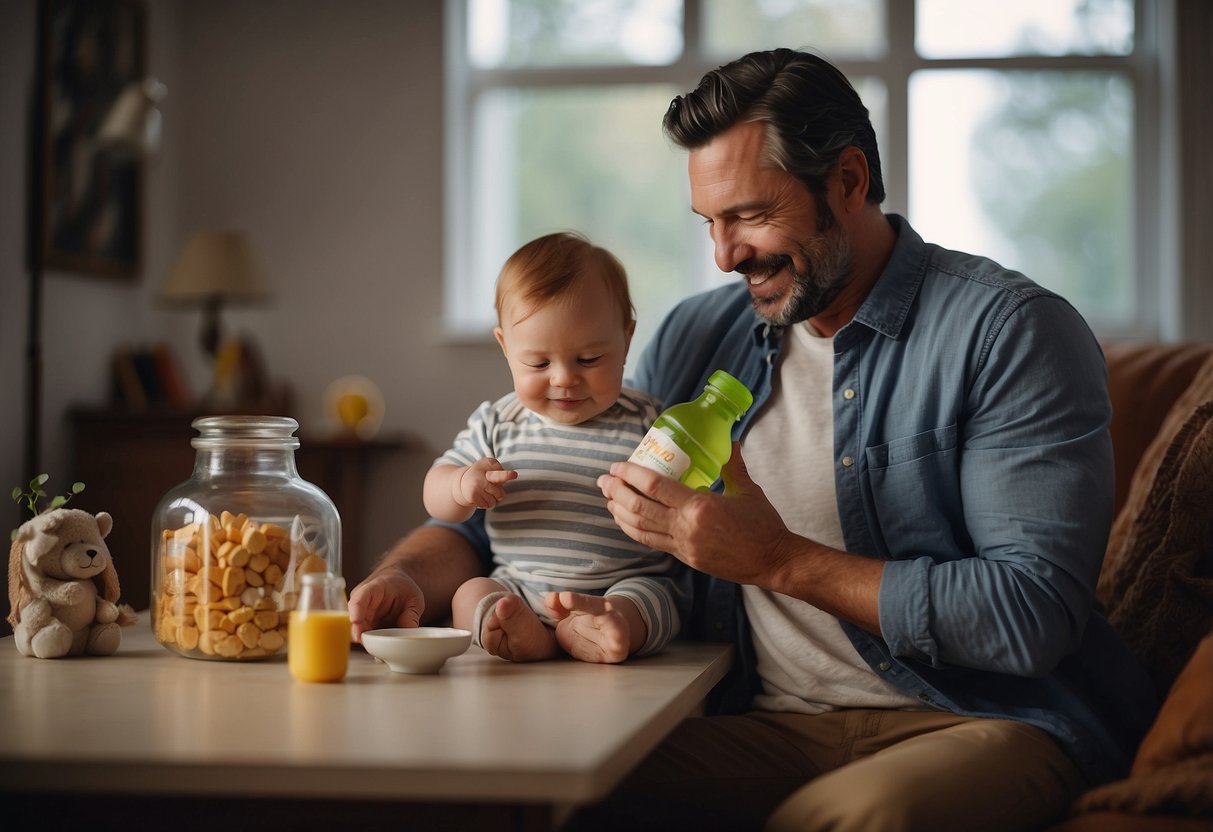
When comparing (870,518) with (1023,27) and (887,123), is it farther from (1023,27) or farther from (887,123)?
(1023,27)

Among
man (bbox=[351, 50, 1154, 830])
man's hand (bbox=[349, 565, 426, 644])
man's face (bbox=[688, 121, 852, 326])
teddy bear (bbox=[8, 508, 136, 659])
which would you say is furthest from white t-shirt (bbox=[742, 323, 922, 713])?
teddy bear (bbox=[8, 508, 136, 659])

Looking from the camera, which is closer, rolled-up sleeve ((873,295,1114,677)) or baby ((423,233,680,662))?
rolled-up sleeve ((873,295,1114,677))

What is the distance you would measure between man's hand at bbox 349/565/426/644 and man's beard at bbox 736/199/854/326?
2.07ft

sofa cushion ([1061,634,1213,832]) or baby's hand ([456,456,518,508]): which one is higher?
baby's hand ([456,456,518,508])

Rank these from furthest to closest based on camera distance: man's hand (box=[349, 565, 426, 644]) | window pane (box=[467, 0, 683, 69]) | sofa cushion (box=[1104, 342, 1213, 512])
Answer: window pane (box=[467, 0, 683, 69])
sofa cushion (box=[1104, 342, 1213, 512])
man's hand (box=[349, 565, 426, 644])

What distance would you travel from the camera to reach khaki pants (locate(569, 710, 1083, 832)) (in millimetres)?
1227

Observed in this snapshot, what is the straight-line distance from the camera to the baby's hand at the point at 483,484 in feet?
4.76

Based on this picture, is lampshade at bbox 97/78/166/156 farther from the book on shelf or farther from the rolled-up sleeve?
the rolled-up sleeve

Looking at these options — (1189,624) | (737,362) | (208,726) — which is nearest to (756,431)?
(737,362)

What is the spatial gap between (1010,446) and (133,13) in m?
3.85

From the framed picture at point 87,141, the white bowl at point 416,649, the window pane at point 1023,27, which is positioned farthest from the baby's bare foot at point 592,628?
the window pane at point 1023,27

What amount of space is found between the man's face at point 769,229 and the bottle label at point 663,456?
404 millimetres

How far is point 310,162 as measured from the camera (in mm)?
4512

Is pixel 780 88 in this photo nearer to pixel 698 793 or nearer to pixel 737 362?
pixel 737 362
